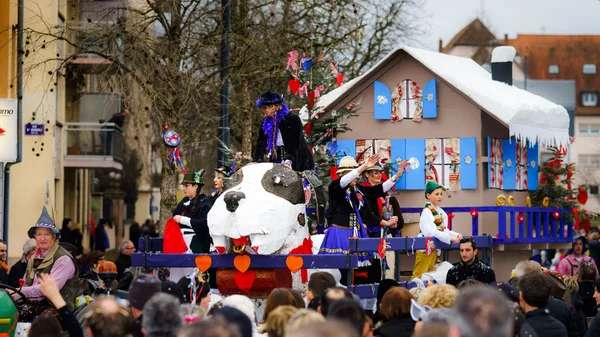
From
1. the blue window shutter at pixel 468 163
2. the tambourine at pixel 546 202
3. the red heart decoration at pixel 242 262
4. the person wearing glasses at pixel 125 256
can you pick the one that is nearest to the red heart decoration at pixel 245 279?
the red heart decoration at pixel 242 262

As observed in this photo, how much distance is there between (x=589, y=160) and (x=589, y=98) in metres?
4.64

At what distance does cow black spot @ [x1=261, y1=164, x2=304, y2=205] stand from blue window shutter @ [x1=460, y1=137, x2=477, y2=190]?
7.29m

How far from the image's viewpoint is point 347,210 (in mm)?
12906

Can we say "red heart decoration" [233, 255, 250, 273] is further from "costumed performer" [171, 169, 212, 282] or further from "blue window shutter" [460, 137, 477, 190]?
"blue window shutter" [460, 137, 477, 190]

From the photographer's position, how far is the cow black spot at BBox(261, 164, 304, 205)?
11734 mm

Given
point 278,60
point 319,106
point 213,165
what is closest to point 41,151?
point 213,165

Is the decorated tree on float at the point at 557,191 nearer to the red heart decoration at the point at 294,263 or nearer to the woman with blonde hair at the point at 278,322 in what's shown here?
the red heart decoration at the point at 294,263

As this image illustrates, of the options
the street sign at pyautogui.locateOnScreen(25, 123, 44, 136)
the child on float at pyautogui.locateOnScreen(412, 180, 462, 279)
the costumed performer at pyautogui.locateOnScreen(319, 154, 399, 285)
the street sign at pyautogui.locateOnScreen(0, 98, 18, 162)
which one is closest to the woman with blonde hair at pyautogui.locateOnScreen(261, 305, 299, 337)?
the costumed performer at pyautogui.locateOnScreen(319, 154, 399, 285)

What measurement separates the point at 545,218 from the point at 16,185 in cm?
1281

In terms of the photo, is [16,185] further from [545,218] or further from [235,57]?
[545,218]

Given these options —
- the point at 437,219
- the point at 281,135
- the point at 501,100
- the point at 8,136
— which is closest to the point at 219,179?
the point at 281,135

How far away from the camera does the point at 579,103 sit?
78.2m

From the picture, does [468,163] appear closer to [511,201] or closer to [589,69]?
[511,201]

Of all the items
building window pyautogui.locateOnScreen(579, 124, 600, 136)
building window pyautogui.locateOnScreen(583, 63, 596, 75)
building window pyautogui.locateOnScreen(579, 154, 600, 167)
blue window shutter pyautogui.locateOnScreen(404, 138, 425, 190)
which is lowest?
blue window shutter pyautogui.locateOnScreen(404, 138, 425, 190)
